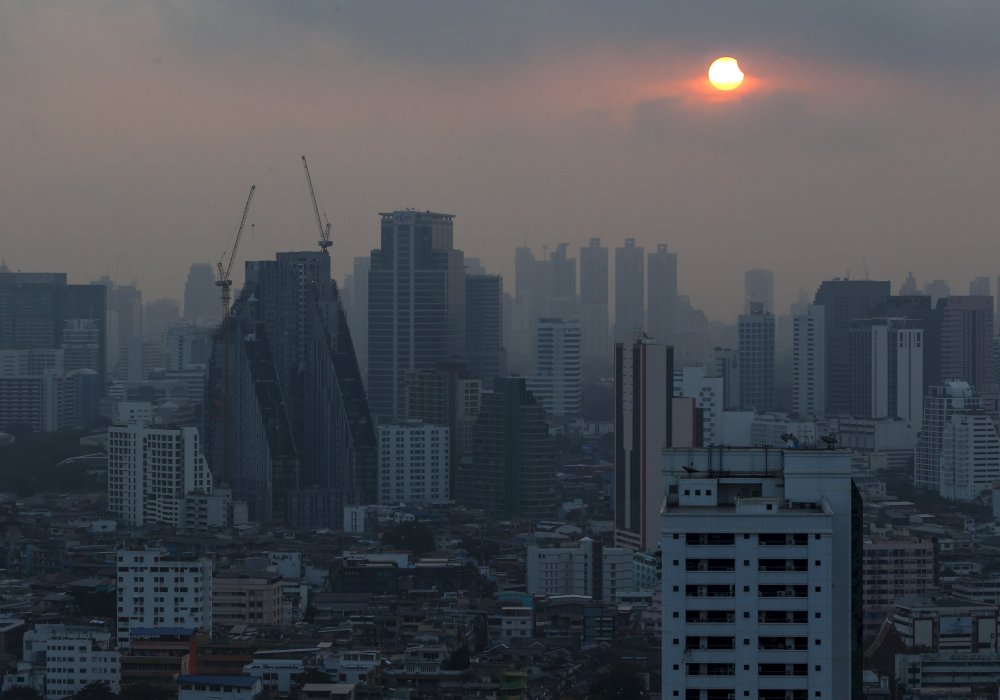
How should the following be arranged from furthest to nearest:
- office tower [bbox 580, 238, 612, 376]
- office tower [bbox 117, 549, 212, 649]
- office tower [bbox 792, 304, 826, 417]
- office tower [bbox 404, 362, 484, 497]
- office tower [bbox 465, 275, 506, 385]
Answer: office tower [bbox 792, 304, 826, 417] → office tower [bbox 465, 275, 506, 385] → office tower [bbox 580, 238, 612, 376] → office tower [bbox 404, 362, 484, 497] → office tower [bbox 117, 549, 212, 649]

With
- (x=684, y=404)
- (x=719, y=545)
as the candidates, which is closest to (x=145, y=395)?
(x=684, y=404)

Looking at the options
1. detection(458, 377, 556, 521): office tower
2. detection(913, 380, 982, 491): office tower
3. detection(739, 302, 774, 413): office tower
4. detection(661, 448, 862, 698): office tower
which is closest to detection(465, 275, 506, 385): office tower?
detection(739, 302, 774, 413): office tower

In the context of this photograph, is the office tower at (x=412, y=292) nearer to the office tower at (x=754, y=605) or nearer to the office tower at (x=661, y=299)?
the office tower at (x=661, y=299)

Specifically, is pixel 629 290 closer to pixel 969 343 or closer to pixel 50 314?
pixel 969 343

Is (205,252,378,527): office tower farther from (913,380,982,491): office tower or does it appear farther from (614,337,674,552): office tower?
(913,380,982,491): office tower

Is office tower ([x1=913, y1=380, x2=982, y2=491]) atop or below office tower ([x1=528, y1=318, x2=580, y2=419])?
below

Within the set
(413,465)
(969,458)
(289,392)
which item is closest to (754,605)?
(413,465)

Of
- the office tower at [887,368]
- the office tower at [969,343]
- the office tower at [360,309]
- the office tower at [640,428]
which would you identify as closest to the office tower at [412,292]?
the office tower at [360,309]

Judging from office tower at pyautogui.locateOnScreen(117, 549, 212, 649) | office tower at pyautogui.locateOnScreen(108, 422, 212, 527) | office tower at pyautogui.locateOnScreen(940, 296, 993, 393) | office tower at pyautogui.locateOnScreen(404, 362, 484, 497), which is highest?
office tower at pyautogui.locateOnScreen(940, 296, 993, 393)
